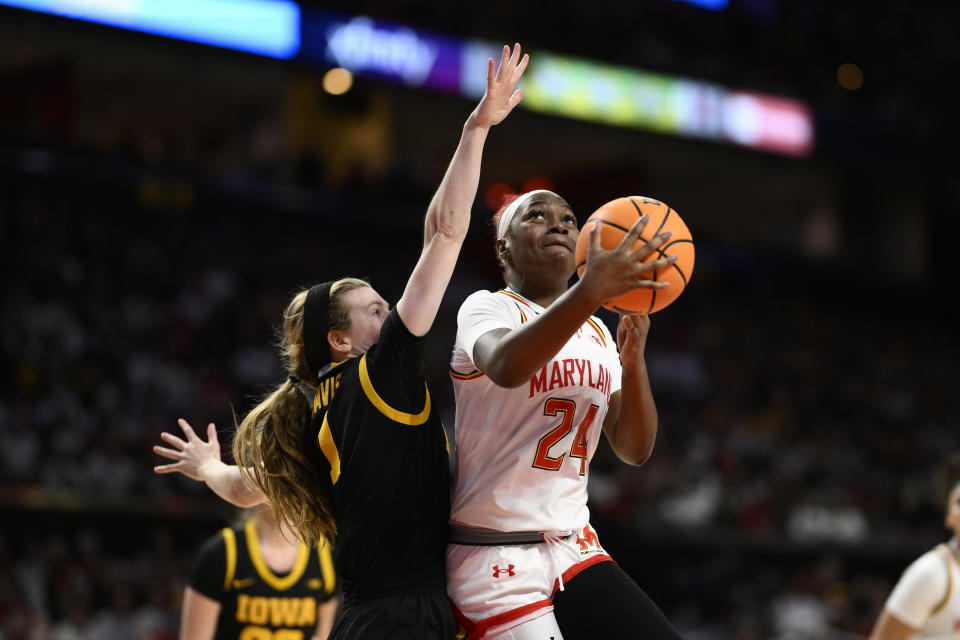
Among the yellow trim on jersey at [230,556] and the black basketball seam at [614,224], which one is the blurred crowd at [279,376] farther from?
the black basketball seam at [614,224]


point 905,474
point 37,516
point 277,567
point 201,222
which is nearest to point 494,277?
point 201,222

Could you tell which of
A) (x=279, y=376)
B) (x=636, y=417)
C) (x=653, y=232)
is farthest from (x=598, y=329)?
(x=279, y=376)

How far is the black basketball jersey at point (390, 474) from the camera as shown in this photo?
3.55 metres

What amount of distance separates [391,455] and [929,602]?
3.12 m

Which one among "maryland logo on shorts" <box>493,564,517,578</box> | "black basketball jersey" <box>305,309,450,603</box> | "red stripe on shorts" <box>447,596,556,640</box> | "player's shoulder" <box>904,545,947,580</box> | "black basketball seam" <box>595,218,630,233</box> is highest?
"black basketball seam" <box>595,218,630,233</box>

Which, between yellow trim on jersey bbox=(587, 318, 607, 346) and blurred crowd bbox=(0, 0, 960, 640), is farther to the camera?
blurred crowd bbox=(0, 0, 960, 640)

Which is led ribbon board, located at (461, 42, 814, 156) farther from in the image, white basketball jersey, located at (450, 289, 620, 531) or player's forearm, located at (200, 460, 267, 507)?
white basketball jersey, located at (450, 289, 620, 531)

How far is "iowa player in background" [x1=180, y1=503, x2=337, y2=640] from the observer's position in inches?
216

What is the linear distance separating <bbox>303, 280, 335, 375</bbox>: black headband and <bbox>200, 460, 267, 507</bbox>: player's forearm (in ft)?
2.09

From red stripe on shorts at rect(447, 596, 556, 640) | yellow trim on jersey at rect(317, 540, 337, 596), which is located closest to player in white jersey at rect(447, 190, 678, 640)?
red stripe on shorts at rect(447, 596, 556, 640)

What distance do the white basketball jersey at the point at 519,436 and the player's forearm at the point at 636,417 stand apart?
0.40 ft

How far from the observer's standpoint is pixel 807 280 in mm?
23969

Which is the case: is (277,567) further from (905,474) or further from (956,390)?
(956,390)

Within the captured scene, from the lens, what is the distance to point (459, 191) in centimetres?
350
